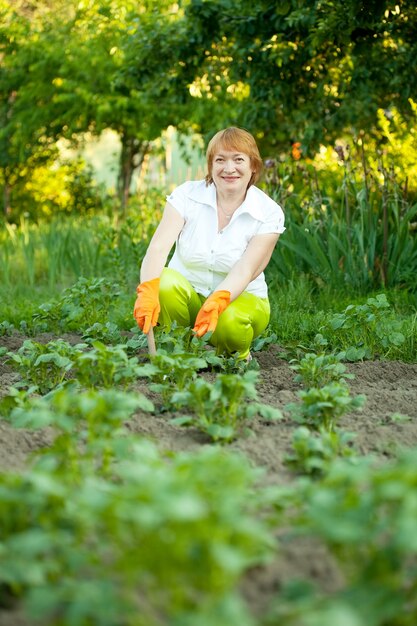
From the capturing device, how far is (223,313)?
3943 millimetres

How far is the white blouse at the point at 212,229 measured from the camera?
4051 mm

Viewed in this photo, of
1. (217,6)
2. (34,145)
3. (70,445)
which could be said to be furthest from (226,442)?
(34,145)

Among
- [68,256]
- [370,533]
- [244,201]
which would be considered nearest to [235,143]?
[244,201]

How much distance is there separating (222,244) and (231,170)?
345 millimetres

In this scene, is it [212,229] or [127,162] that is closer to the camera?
[212,229]

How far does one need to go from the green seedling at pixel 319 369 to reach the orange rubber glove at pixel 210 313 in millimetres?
399

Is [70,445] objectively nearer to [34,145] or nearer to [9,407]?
[9,407]

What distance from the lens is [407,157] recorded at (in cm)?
732

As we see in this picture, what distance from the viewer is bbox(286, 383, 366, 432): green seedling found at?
110 inches

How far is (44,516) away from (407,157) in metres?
6.15

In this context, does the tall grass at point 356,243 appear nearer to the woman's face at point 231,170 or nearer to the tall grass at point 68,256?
the tall grass at point 68,256

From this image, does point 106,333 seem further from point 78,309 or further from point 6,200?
point 6,200

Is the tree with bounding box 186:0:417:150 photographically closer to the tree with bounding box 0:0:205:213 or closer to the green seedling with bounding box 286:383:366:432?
the green seedling with bounding box 286:383:366:432

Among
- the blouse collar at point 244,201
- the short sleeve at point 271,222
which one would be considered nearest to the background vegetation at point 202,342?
the short sleeve at point 271,222
